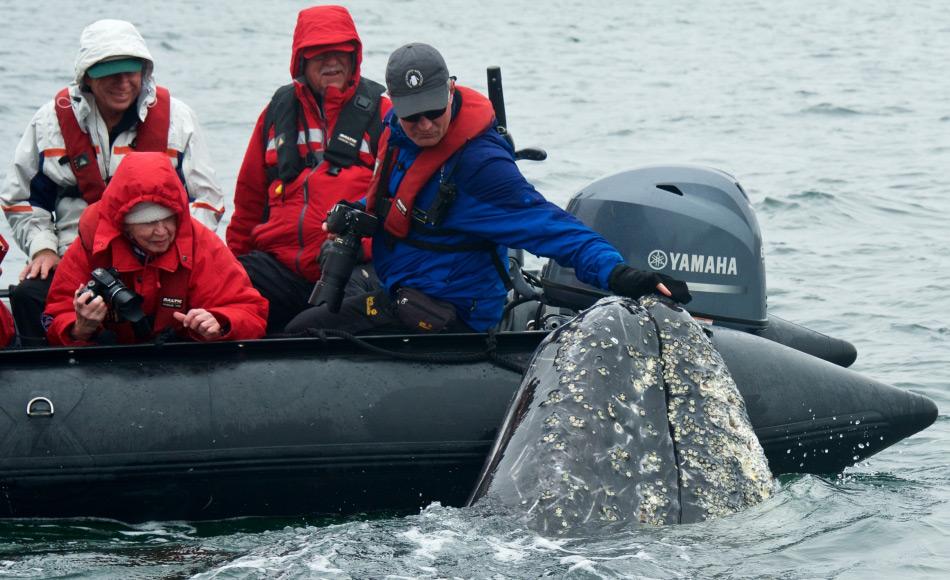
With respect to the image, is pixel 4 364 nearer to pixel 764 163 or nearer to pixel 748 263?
pixel 748 263

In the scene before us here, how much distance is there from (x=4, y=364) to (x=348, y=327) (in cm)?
151

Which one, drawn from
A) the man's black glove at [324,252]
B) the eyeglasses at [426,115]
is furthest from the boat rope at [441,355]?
the eyeglasses at [426,115]

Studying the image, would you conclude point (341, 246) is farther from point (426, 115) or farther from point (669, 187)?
point (669, 187)

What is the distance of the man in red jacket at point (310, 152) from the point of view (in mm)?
7184

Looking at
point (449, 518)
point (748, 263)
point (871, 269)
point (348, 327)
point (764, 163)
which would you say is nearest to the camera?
point (449, 518)

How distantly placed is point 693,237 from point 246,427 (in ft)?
7.85

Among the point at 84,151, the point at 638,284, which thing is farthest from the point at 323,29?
the point at 638,284

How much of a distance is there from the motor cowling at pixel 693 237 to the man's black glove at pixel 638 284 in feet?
4.12

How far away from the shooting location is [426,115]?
6.19 metres

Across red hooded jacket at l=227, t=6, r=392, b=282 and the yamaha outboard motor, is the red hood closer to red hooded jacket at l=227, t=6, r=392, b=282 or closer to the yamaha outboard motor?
red hooded jacket at l=227, t=6, r=392, b=282

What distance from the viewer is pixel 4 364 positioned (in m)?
6.38

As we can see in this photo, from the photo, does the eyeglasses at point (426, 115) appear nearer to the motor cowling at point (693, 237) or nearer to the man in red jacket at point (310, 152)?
the man in red jacket at point (310, 152)

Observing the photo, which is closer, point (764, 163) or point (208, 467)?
point (208, 467)

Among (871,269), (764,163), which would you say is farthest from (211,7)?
(871,269)
